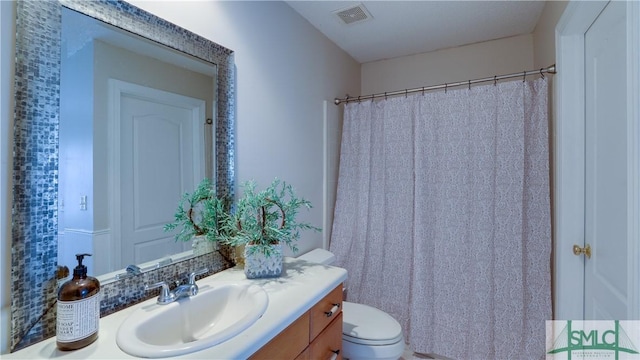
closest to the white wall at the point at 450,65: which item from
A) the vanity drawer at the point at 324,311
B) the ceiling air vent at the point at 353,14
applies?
the ceiling air vent at the point at 353,14

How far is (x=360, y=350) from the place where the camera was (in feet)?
5.03

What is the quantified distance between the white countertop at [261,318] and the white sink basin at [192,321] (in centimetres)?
2

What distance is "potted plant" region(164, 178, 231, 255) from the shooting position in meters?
1.24

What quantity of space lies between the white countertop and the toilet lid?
0.48m

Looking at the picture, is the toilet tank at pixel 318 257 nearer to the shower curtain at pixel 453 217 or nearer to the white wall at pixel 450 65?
the shower curtain at pixel 453 217

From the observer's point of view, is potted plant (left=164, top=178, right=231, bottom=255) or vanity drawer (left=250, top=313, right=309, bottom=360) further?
potted plant (left=164, top=178, right=231, bottom=255)

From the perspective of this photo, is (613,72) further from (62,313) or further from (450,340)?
(62,313)

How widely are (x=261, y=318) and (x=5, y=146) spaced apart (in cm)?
83

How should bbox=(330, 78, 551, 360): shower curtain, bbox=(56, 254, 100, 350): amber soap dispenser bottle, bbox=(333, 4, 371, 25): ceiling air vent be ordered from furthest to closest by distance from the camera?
bbox=(333, 4, 371, 25): ceiling air vent, bbox=(330, 78, 551, 360): shower curtain, bbox=(56, 254, 100, 350): amber soap dispenser bottle

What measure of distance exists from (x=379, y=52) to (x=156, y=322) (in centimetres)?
246

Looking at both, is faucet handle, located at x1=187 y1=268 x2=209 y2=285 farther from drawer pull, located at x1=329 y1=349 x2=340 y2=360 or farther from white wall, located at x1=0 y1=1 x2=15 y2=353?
drawer pull, located at x1=329 y1=349 x2=340 y2=360

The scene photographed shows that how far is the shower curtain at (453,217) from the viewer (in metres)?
1.73

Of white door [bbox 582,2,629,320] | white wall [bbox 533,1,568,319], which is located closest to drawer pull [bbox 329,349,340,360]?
white door [bbox 582,2,629,320]

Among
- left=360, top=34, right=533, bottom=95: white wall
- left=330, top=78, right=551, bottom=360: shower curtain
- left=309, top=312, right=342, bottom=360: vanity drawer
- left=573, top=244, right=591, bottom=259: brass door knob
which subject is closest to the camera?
left=309, top=312, right=342, bottom=360: vanity drawer
